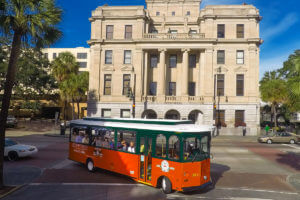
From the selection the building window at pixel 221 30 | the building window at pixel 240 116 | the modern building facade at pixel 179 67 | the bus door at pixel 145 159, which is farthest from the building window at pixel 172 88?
the bus door at pixel 145 159

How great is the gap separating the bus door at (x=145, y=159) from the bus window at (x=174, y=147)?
107 centimetres

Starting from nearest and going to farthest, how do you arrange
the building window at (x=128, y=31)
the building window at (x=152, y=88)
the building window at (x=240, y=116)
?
the building window at (x=240, y=116) < the building window at (x=128, y=31) < the building window at (x=152, y=88)

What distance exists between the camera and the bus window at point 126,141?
10652 millimetres

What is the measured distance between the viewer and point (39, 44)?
1050 centimetres

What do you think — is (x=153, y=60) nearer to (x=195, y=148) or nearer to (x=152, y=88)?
(x=152, y=88)

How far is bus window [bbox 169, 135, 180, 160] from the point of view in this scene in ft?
29.9

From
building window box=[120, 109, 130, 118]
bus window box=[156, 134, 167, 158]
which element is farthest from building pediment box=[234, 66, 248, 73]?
bus window box=[156, 134, 167, 158]

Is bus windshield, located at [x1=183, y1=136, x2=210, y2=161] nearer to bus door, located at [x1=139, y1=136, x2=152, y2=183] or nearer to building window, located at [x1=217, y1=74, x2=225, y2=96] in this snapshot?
bus door, located at [x1=139, y1=136, x2=152, y2=183]

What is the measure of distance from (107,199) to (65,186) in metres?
2.63

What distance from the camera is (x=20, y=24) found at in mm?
9391

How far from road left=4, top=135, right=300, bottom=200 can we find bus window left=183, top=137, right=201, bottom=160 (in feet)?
5.48

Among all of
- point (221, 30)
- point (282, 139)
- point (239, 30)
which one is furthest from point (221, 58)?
point (282, 139)

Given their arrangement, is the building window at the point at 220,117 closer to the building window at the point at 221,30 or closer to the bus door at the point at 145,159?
the building window at the point at 221,30

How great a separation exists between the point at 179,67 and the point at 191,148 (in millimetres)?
29812
